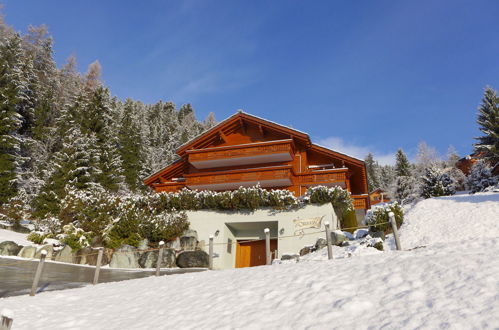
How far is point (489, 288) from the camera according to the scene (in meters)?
5.10

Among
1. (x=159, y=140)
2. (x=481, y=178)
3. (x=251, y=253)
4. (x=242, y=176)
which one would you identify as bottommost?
(x=251, y=253)

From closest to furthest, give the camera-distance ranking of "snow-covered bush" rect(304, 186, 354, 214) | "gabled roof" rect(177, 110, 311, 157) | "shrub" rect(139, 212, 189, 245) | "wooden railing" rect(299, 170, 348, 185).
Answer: "snow-covered bush" rect(304, 186, 354, 214) < "shrub" rect(139, 212, 189, 245) < "wooden railing" rect(299, 170, 348, 185) < "gabled roof" rect(177, 110, 311, 157)

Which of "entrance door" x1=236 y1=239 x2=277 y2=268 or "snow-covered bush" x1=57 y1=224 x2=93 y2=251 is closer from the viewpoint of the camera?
"snow-covered bush" x1=57 y1=224 x2=93 y2=251

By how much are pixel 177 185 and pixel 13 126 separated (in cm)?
1899

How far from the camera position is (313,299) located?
6.17m

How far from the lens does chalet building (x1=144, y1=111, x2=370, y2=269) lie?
68.7ft

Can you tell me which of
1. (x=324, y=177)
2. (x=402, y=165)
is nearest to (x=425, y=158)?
(x=402, y=165)

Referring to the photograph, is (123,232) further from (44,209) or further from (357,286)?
(357,286)

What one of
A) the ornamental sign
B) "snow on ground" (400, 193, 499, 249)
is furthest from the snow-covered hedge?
"snow on ground" (400, 193, 499, 249)

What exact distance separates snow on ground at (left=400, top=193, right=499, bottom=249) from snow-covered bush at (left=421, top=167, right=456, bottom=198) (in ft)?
69.0

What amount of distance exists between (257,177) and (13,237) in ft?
56.1

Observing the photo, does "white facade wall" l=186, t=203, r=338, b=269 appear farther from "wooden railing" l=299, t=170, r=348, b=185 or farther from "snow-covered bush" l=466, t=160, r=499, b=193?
"snow-covered bush" l=466, t=160, r=499, b=193

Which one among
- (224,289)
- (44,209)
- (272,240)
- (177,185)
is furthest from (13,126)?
(224,289)

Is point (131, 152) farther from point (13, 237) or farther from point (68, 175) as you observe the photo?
point (13, 237)
